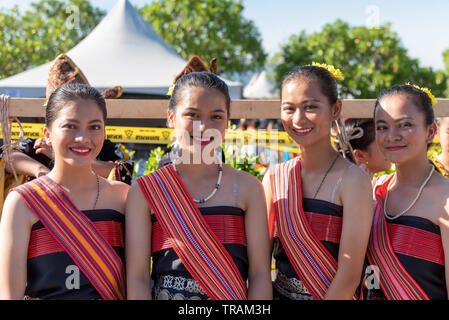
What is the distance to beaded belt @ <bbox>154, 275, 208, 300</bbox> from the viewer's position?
2.19 metres

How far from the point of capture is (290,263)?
2346 millimetres

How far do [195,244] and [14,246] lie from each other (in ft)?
2.49

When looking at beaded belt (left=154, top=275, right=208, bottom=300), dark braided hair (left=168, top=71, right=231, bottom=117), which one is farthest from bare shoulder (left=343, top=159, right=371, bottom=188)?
beaded belt (left=154, top=275, right=208, bottom=300)

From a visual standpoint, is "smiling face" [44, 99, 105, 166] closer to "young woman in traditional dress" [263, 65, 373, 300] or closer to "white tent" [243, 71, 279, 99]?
"young woman in traditional dress" [263, 65, 373, 300]

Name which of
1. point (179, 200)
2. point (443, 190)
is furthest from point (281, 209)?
point (443, 190)

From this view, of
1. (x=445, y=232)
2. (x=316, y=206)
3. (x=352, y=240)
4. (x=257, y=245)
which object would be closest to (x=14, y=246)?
(x=257, y=245)

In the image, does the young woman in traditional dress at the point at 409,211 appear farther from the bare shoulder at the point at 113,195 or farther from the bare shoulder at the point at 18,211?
the bare shoulder at the point at 18,211

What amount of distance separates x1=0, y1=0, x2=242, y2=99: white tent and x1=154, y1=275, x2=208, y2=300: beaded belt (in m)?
8.74

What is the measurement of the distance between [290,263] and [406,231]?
542mm

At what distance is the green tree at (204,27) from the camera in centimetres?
2047

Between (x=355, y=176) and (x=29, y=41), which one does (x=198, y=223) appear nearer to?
(x=355, y=176)

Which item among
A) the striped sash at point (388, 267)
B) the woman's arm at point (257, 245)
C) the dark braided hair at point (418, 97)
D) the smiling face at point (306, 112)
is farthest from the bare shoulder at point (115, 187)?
the dark braided hair at point (418, 97)

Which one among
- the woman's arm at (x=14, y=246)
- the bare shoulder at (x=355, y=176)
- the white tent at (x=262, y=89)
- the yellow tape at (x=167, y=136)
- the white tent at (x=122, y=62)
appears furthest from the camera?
the white tent at (x=262, y=89)

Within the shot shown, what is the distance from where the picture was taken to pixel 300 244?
2.30 meters
